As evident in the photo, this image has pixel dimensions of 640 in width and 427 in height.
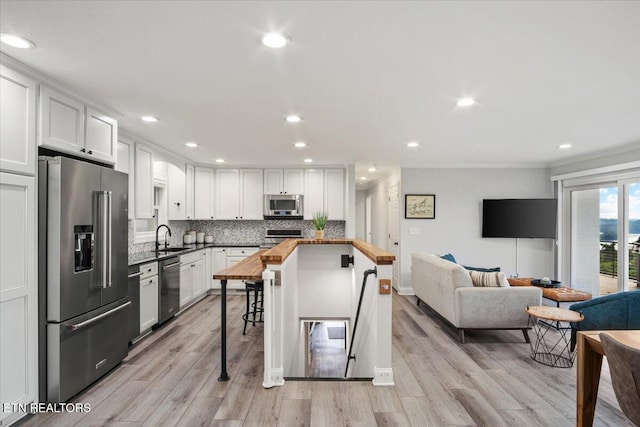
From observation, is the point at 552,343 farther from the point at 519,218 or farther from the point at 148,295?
the point at 148,295

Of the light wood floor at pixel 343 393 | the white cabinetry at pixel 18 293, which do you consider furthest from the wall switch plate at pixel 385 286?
the white cabinetry at pixel 18 293

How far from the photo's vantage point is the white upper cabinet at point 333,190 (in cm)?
621

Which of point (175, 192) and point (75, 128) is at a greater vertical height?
point (75, 128)

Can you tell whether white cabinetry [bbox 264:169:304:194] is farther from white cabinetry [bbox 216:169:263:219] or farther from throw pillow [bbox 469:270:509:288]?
throw pillow [bbox 469:270:509:288]

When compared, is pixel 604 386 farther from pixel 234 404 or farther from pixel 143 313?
pixel 143 313

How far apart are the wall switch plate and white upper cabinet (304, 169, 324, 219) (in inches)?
145

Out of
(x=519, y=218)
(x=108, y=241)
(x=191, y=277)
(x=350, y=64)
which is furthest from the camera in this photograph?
(x=519, y=218)

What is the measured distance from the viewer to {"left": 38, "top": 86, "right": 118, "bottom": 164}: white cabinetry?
2416 millimetres

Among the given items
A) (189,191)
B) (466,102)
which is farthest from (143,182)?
(466,102)

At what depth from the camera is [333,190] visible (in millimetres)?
6227

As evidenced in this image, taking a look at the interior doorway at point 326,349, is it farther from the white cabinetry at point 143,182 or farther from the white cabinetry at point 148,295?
the white cabinetry at point 143,182

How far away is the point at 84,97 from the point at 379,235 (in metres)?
6.92

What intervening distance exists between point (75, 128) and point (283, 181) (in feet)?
12.5

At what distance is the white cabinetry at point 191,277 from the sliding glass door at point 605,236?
6.34m
